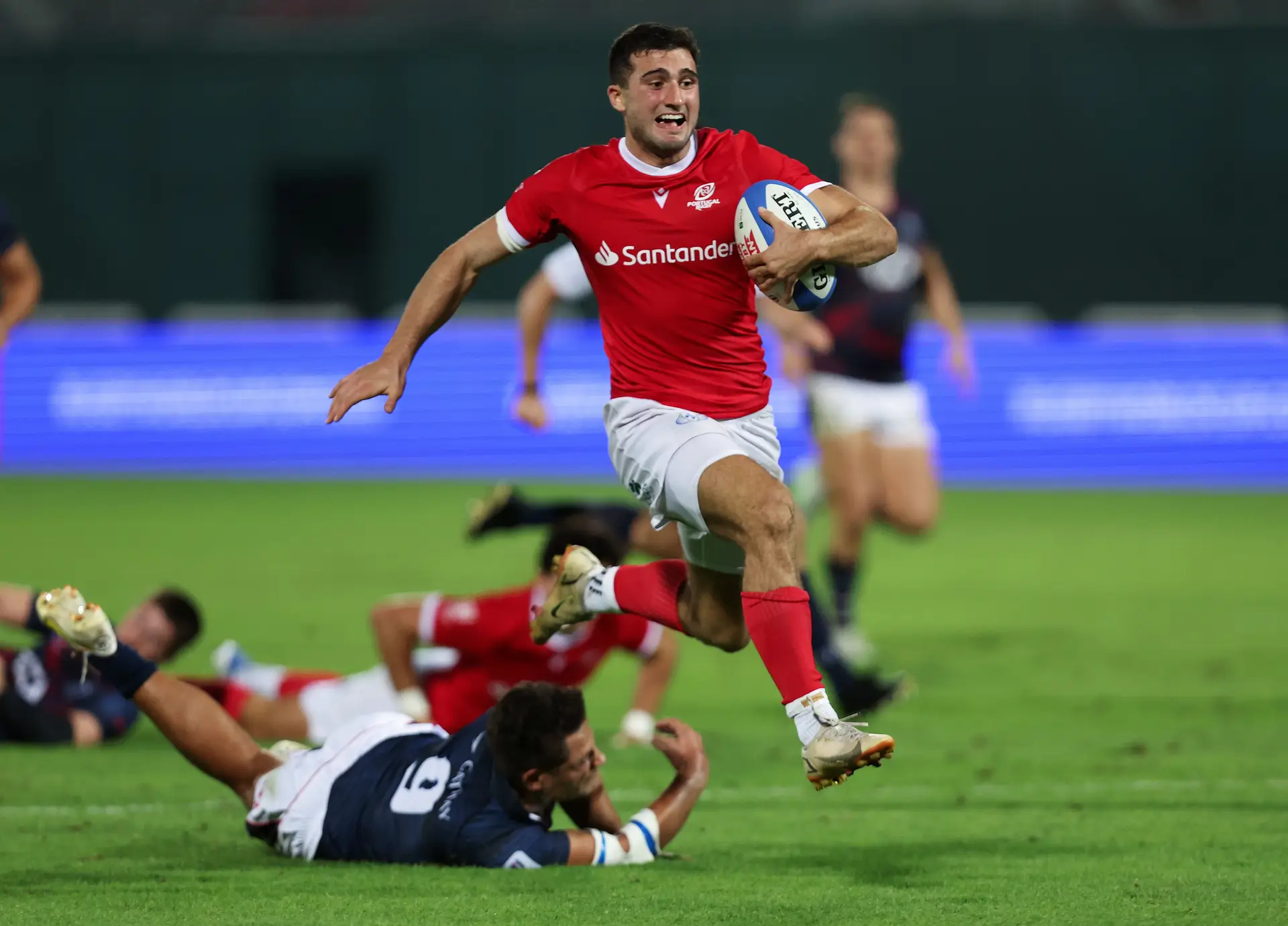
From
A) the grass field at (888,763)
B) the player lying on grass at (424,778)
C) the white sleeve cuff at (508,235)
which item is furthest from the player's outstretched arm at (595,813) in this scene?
the white sleeve cuff at (508,235)

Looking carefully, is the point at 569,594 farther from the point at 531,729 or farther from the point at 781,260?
the point at 781,260

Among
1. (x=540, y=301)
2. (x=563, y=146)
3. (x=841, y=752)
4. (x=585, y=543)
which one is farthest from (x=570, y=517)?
(x=563, y=146)

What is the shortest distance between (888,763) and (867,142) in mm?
3400

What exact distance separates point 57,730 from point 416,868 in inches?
113

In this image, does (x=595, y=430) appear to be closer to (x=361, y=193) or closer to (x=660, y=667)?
Answer: (x=361, y=193)

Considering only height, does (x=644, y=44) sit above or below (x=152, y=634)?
above

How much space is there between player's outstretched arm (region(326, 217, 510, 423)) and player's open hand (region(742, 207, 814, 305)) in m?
0.94

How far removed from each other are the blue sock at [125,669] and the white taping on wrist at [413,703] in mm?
1755

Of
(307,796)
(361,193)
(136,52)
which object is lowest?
(307,796)

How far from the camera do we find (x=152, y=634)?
8.09 meters

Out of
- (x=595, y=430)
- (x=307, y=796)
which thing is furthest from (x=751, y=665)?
(x=595, y=430)

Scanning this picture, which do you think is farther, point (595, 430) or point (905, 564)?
point (595, 430)

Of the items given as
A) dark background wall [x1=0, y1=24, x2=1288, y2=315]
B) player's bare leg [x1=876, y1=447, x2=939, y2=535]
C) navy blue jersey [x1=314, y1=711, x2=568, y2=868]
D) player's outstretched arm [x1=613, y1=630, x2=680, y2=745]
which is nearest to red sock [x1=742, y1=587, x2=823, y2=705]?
navy blue jersey [x1=314, y1=711, x2=568, y2=868]

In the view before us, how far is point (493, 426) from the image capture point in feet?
57.5
